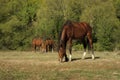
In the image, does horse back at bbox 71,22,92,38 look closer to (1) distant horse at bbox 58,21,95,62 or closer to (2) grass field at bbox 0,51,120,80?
(1) distant horse at bbox 58,21,95,62

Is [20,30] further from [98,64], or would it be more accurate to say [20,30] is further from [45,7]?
[98,64]

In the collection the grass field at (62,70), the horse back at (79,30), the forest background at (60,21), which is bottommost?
the forest background at (60,21)

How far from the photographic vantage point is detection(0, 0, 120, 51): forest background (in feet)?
196

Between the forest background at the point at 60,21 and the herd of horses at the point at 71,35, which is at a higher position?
the herd of horses at the point at 71,35

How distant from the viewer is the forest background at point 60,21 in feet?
196

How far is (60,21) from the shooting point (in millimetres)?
62188

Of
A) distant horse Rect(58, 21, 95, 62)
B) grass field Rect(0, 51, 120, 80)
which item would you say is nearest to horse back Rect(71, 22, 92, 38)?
distant horse Rect(58, 21, 95, 62)

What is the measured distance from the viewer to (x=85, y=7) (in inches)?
2500

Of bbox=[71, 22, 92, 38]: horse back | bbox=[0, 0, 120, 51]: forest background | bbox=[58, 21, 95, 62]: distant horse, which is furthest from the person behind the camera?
bbox=[0, 0, 120, 51]: forest background

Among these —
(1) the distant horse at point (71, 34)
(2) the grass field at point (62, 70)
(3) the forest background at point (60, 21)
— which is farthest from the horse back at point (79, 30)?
(3) the forest background at point (60, 21)

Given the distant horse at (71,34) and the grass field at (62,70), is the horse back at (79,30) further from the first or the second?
the grass field at (62,70)

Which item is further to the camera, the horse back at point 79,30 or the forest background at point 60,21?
the forest background at point 60,21

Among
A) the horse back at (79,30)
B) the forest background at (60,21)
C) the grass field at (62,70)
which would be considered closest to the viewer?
the grass field at (62,70)

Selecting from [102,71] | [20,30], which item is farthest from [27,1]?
[102,71]
